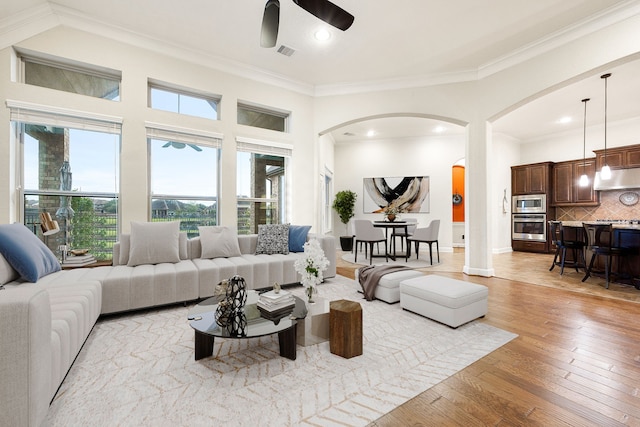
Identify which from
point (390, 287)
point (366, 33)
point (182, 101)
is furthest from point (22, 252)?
point (366, 33)

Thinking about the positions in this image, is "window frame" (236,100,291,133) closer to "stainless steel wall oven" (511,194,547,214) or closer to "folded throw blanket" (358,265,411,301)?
"folded throw blanket" (358,265,411,301)

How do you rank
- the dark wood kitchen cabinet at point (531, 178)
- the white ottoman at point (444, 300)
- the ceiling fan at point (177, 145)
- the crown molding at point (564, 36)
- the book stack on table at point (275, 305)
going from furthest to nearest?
1. the dark wood kitchen cabinet at point (531, 178)
2. the ceiling fan at point (177, 145)
3. the crown molding at point (564, 36)
4. the white ottoman at point (444, 300)
5. the book stack on table at point (275, 305)

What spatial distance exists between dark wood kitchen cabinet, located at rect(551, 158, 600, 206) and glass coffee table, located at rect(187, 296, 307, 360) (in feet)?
26.8

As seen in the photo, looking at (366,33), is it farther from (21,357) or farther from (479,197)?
(21,357)

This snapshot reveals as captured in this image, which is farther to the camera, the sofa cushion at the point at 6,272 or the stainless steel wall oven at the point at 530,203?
the stainless steel wall oven at the point at 530,203

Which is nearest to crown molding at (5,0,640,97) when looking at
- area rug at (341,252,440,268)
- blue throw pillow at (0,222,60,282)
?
blue throw pillow at (0,222,60,282)

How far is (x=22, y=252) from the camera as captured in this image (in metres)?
2.40

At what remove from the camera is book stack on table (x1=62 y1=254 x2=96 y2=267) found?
3.17 meters

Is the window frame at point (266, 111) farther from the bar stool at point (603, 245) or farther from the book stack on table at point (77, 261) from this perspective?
the bar stool at point (603, 245)

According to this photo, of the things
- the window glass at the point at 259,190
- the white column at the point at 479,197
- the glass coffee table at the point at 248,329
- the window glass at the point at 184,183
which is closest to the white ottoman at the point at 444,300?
the glass coffee table at the point at 248,329

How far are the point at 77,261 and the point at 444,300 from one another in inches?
161

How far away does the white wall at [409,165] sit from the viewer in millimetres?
7801

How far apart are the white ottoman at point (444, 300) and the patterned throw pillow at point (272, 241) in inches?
74.3

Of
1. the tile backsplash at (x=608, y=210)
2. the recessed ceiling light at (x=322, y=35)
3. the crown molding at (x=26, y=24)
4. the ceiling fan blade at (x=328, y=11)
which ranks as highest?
the recessed ceiling light at (x=322, y=35)
